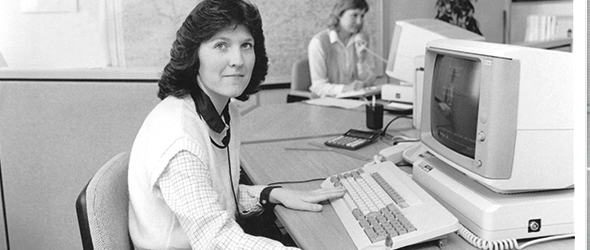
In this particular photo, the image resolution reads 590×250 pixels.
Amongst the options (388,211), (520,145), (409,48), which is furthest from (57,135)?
(520,145)

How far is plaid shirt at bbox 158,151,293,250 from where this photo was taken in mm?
1156

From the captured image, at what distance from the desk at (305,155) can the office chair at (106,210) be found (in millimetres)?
357

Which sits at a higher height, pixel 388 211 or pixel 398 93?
pixel 398 93

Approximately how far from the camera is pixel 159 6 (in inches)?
152

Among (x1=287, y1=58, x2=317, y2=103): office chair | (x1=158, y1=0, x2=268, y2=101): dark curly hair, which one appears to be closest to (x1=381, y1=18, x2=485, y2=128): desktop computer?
(x1=287, y1=58, x2=317, y2=103): office chair

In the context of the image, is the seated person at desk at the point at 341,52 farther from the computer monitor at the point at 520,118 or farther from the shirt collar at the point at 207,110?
the computer monitor at the point at 520,118

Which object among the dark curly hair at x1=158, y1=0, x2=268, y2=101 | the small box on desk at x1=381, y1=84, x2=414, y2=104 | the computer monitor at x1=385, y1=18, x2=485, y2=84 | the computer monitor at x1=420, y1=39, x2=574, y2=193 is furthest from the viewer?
the small box on desk at x1=381, y1=84, x2=414, y2=104

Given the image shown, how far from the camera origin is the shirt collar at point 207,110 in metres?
1.39

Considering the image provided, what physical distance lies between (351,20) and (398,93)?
117 centimetres

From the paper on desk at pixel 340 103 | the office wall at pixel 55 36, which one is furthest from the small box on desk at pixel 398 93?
the office wall at pixel 55 36

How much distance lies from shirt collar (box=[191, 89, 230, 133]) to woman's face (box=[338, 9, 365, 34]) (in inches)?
99.2

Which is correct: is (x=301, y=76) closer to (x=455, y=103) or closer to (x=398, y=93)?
(x=398, y=93)

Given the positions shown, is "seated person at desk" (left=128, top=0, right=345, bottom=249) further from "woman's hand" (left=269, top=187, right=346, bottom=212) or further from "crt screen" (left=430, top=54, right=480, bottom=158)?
"crt screen" (left=430, top=54, right=480, bottom=158)

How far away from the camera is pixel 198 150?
125 cm
